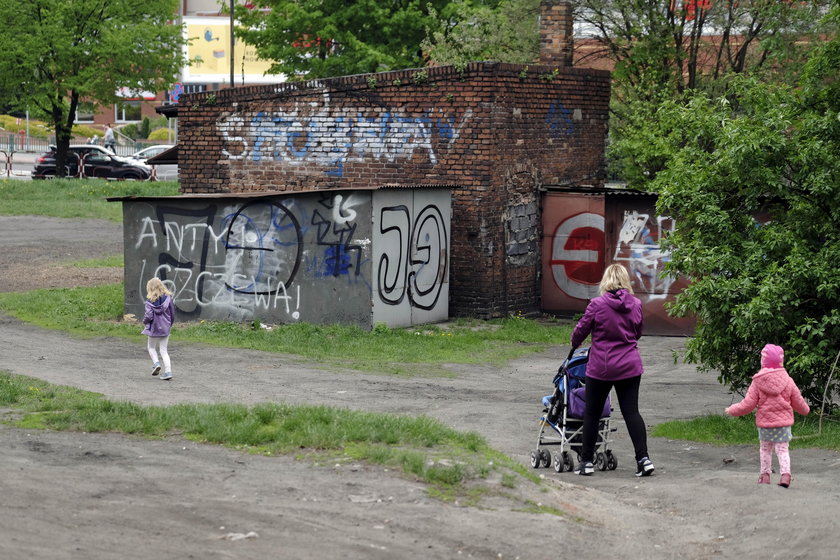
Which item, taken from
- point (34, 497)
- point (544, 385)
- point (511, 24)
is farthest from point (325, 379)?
point (511, 24)

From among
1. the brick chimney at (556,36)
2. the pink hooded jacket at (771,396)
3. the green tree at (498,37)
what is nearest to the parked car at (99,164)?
the green tree at (498,37)

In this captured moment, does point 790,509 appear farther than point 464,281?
No

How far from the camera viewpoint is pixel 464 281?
64.0 feet

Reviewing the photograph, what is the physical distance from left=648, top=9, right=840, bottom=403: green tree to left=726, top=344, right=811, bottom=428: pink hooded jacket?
1960 mm

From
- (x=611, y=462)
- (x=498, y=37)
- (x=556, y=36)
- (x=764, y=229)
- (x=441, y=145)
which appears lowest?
(x=611, y=462)

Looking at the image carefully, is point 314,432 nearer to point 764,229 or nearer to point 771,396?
point 771,396

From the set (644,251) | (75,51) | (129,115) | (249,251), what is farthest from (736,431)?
(129,115)

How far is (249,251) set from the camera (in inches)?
711

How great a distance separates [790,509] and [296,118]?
13.7 m

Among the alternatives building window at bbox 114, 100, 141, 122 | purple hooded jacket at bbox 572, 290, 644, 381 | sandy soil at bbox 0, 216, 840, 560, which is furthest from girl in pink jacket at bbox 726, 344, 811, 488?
building window at bbox 114, 100, 141, 122

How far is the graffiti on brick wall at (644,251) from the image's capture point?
63.2 ft

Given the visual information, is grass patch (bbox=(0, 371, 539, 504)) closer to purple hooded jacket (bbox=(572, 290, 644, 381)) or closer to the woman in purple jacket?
the woman in purple jacket

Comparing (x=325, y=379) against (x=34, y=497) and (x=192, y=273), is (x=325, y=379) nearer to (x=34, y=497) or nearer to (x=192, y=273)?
(x=192, y=273)

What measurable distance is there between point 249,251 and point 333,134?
118 inches
